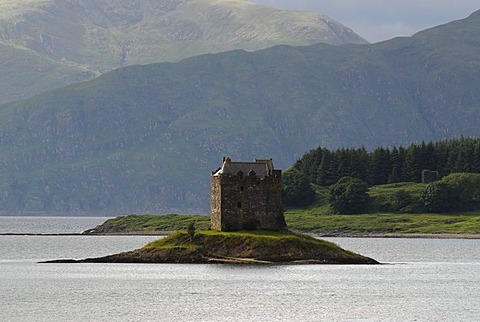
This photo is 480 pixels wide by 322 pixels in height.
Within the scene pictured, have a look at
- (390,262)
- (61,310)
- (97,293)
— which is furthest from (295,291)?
(390,262)

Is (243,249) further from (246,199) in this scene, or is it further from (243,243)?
(246,199)

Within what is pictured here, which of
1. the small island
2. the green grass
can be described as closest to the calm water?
the small island

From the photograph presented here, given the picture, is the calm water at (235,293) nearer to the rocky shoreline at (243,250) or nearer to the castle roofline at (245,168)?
the rocky shoreline at (243,250)

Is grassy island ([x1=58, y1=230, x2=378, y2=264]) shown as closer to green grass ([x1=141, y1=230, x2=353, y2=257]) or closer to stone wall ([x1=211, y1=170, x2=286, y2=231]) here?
green grass ([x1=141, y1=230, x2=353, y2=257])

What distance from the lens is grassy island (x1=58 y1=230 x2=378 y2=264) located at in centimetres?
15838

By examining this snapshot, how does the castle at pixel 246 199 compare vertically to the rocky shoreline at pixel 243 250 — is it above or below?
above

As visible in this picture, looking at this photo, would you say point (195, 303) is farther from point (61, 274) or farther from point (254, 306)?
point (61, 274)

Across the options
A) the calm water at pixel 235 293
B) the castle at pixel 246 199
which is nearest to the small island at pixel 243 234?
the castle at pixel 246 199

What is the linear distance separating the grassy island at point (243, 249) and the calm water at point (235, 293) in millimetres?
1363

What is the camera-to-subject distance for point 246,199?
166 m

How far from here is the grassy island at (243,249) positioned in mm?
158375

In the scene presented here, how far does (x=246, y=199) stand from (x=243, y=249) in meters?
9.01

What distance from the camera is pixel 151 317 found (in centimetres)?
10869

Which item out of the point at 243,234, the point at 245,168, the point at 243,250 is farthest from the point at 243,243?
the point at 245,168
